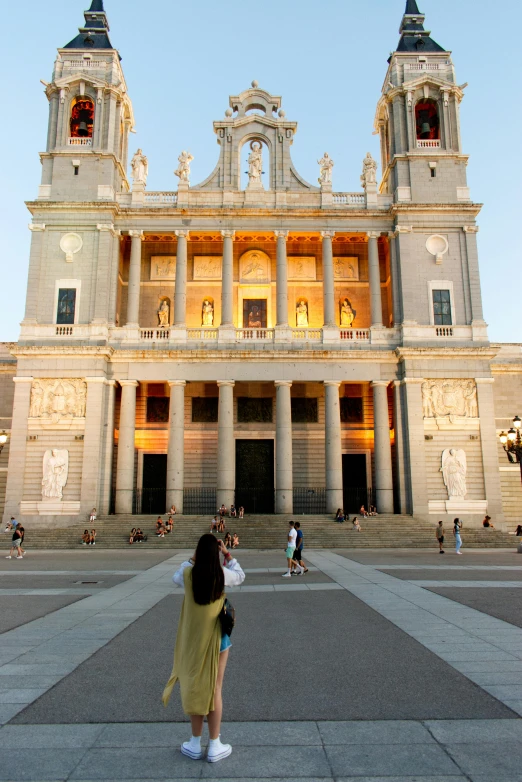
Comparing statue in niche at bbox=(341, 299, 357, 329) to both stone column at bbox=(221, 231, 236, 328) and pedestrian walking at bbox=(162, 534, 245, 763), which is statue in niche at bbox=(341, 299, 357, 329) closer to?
stone column at bbox=(221, 231, 236, 328)

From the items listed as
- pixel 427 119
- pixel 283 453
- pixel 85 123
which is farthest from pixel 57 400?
pixel 427 119

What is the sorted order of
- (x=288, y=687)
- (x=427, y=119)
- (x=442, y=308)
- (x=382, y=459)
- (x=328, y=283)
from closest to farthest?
1. (x=288, y=687)
2. (x=382, y=459)
3. (x=442, y=308)
4. (x=328, y=283)
5. (x=427, y=119)

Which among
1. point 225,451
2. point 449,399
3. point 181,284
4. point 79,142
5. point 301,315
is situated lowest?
point 225,451

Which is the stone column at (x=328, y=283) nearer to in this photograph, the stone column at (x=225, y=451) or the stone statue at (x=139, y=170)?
the stone column at (x=225, y=451)

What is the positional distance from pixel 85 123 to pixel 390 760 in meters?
44.0

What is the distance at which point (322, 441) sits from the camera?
132 feet

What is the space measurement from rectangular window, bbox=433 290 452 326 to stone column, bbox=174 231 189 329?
1588 cm

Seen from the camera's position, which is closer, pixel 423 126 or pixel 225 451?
pixel 225 451

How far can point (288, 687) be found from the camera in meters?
6.91

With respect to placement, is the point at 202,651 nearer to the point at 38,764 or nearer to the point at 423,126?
the point at 38,764

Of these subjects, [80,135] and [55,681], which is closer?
[55,681]

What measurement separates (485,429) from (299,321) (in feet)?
45.7

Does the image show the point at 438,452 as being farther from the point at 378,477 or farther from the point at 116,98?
the point at 116,98

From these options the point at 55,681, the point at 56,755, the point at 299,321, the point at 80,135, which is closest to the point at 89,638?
the point at 55,681
